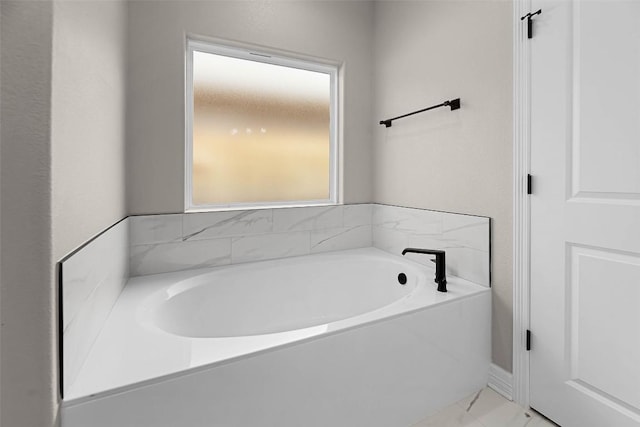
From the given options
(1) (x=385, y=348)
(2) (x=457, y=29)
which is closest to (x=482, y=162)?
(2) (x=457, y=29)

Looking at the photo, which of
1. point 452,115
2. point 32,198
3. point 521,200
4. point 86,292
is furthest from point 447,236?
point 32,198

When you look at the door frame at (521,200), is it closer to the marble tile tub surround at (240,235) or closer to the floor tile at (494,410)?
the floor tile at (494,410)

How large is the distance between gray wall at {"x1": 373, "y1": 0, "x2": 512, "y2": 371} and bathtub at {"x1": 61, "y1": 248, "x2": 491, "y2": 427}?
41 centimetres

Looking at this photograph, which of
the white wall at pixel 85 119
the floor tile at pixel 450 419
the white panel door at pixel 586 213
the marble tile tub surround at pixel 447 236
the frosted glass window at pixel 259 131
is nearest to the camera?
the white wall at pixel 85 119

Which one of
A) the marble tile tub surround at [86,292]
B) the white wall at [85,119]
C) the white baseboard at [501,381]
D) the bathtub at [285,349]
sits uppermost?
the white wall at [85,119]

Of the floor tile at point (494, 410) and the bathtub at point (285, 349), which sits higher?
the bathtub at point (285, 349)

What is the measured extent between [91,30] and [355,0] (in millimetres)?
1978

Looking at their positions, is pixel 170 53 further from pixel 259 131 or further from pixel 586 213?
pixel 586 213

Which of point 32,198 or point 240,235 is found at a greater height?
point 32,198

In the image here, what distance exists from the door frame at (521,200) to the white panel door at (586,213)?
29mm

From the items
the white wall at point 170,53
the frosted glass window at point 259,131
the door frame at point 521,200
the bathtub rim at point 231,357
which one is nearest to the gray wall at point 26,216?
the bathtub rim at point 231,357

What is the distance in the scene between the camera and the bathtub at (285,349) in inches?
39.4

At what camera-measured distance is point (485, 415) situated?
1.56 meters

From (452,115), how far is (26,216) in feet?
6.43
